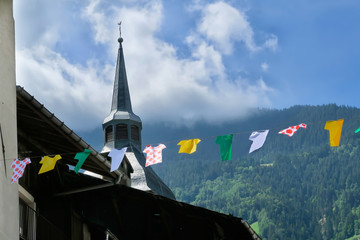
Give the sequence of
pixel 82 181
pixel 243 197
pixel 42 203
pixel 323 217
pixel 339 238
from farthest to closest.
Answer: pixel 243 197 < pixel 323 217 < pixel 339 238 < pixel 82 181 < pixel 42 203

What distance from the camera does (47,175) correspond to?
1780 cm

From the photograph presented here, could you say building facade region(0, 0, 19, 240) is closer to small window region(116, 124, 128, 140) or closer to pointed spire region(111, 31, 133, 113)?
small window region(116, 124, 128, 140)

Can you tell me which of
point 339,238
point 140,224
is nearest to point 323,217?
point 339,238

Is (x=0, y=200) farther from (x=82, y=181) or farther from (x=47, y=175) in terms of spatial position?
(x=82, y=181)

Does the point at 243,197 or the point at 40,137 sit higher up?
the point at 243,197

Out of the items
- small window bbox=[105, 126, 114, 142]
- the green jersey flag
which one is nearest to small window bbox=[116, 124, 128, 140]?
small window bbox=[105, 126, 114, 142]

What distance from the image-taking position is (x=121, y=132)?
174 feet

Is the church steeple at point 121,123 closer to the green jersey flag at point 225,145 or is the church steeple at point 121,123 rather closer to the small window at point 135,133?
the small window at point 135,133

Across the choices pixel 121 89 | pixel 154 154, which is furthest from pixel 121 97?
pixel 154 154

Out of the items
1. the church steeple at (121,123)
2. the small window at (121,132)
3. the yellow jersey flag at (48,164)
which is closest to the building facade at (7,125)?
the yellow jersey flag at (48,164)

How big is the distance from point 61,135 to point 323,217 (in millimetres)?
164896

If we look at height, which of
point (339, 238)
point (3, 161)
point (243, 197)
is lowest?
point (3, 161)

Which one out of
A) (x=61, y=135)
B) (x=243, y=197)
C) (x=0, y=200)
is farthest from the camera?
(x=243, y=197)

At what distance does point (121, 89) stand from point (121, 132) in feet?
28.8
